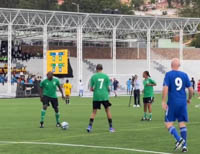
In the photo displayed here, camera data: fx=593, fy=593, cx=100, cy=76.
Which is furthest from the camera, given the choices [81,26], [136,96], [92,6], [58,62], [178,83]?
[92,6]

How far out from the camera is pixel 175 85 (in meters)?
12.6

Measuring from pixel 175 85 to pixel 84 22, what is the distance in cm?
4812

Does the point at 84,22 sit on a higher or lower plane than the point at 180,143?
higher

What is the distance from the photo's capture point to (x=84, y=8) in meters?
97.1

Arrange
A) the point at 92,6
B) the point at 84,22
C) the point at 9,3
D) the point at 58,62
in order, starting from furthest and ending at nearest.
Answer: the point at 9,3 < the point at 92,6 < the point at 84,22 < the point at 58,62

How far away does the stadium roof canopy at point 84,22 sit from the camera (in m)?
57.6

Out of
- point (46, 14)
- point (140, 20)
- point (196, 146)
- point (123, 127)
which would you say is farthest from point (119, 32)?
point (196, 146)

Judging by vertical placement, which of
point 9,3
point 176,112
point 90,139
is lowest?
point 90,139

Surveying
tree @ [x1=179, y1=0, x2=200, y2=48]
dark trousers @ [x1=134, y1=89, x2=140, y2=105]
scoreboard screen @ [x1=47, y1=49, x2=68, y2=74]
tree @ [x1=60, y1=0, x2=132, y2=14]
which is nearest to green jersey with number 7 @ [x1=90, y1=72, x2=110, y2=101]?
dark trousers @ [x1=134, y1=89, x2=140, y2=105]

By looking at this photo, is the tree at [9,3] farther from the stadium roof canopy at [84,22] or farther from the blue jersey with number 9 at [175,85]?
the blue jersey with number 9 at [175,85]

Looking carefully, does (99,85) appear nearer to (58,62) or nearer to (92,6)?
(58,62)

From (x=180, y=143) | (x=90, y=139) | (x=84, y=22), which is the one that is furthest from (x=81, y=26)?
(x=180, y=143)

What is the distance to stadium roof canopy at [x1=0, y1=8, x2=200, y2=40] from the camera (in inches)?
2267

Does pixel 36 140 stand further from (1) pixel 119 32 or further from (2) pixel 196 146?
(1) pixel 119 32
